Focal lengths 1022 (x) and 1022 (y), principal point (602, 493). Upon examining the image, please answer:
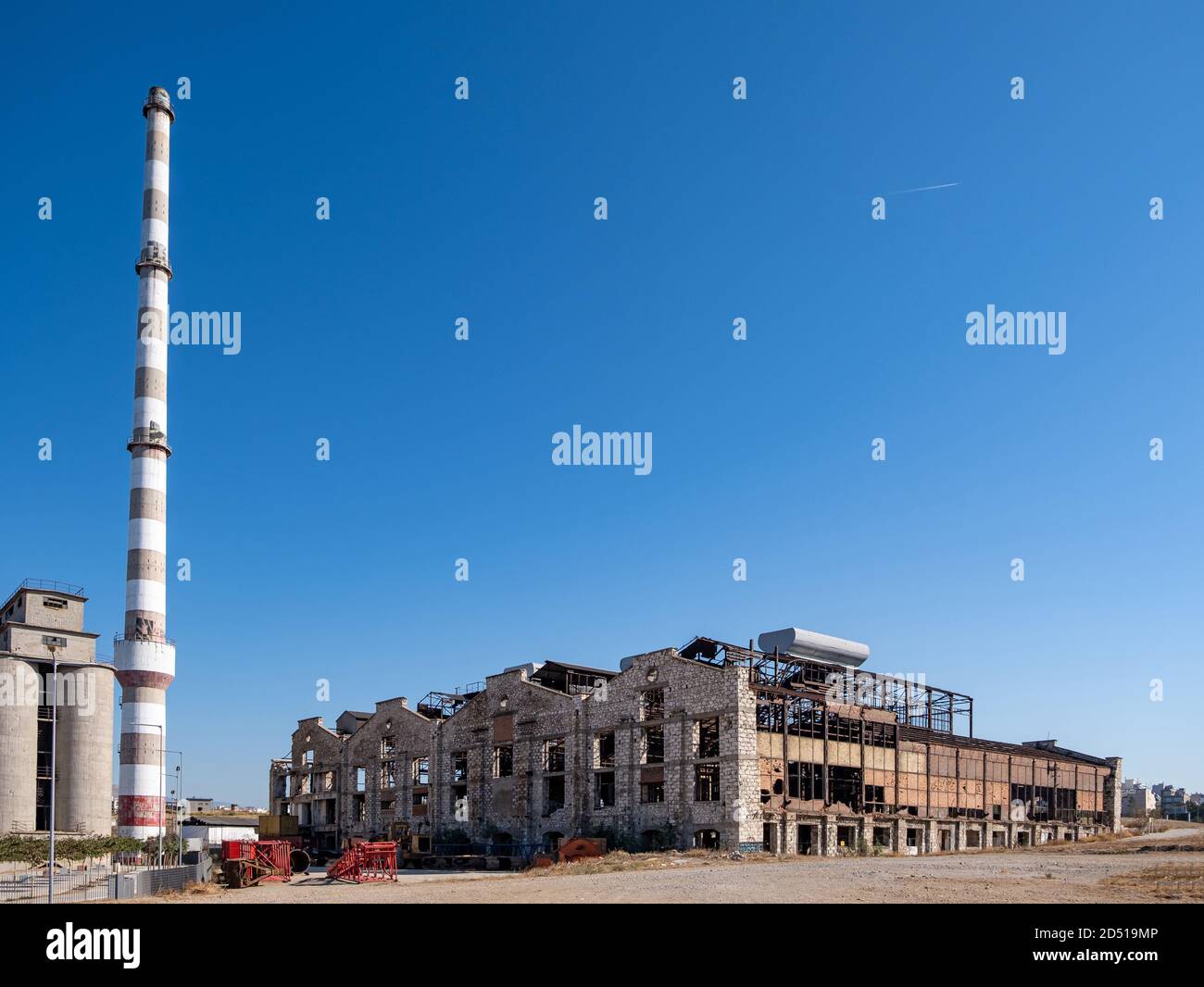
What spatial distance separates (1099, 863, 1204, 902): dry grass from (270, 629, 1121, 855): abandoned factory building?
18.7 meters

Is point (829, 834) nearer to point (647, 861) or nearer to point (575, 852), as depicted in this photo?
point (647, 861)

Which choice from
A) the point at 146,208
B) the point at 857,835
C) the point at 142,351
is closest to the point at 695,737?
the point at 857,835

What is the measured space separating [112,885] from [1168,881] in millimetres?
34787

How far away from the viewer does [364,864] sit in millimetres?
45188

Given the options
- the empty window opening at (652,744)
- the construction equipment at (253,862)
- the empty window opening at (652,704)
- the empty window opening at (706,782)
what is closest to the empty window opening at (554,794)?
the empty window opening at (652,744)

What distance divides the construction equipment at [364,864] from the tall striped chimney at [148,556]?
2544cm

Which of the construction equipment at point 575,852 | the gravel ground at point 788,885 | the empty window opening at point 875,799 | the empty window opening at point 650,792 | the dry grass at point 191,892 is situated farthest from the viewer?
the empty window opening at point 875,799

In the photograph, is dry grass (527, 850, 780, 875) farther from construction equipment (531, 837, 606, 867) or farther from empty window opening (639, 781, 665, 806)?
empty window opening (639, 781, 665, 806)

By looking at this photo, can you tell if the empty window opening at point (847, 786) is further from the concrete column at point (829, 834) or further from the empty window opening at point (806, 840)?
the empty window opening at point (806, 840)

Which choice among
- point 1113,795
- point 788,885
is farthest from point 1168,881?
point 1113,795

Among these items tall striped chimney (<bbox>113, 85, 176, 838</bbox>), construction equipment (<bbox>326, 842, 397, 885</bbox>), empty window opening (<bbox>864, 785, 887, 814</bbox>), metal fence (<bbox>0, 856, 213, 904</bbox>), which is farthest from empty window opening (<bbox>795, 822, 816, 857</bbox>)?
tall striped chimney (<bbox>113, 85, 176, 838</bbox>)

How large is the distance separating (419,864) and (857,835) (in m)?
27.1

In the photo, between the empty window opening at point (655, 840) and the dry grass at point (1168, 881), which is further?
the empty window opening at point (655, 840)

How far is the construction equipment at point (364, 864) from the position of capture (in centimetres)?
4469
